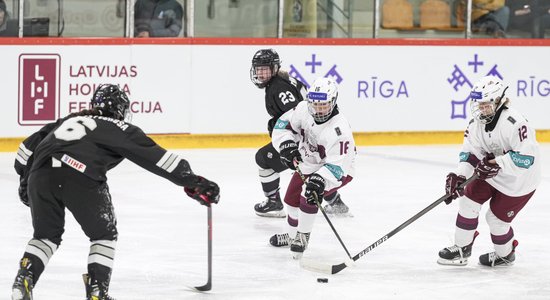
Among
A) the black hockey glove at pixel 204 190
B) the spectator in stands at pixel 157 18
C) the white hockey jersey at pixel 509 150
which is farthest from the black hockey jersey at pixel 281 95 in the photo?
the spectator in stands at pixel 157 18

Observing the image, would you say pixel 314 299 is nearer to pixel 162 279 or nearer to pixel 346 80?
pixel 162 279

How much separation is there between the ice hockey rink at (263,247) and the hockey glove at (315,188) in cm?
32

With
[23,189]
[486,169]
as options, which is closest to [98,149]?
[23,189]

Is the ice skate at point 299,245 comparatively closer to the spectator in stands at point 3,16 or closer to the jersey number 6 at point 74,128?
the jersey number 6 at point 74,128

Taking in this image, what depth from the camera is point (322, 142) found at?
522 cm

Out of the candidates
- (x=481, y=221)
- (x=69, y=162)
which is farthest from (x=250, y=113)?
(x=69, y=162)

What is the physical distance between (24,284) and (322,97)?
1.66m

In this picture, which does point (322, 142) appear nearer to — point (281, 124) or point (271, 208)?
point (281, 124)

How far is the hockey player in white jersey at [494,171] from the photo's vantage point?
192 inches

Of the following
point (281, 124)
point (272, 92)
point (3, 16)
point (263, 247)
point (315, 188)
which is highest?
point (3, 16)

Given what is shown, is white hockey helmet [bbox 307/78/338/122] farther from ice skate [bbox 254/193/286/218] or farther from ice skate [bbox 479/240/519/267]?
ice skate [bbox 254/193/286/218]

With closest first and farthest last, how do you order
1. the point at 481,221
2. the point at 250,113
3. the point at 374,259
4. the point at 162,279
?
the point at 162,279, the point at 374,259, the point at 481,221, the point at 250,113

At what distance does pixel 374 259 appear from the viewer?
A: 532 cm

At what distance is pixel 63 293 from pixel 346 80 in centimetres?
506
